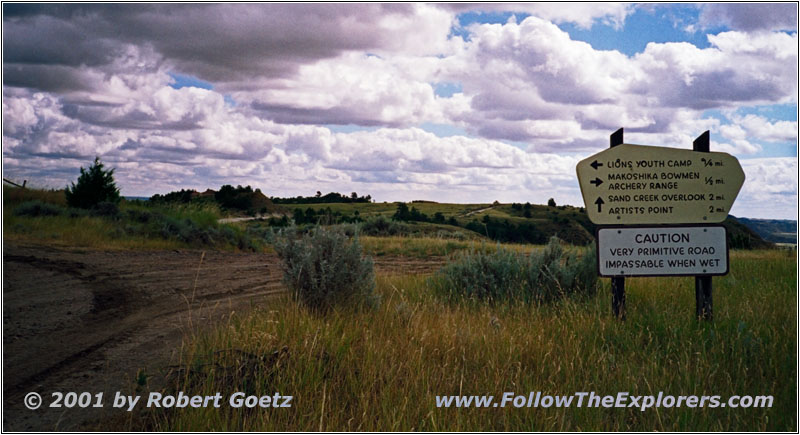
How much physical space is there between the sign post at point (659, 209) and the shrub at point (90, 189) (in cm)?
1534

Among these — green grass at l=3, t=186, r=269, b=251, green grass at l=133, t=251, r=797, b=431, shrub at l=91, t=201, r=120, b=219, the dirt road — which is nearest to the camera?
green grass at l=133, t=251, r=797, b=431

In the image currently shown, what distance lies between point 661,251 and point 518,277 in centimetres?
210

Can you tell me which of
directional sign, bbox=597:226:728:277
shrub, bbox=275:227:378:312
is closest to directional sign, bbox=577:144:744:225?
directional sign, bbox=597:226:728:277

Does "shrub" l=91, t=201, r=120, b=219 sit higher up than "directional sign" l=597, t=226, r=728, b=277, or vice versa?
"shrub" l=91, t=201, r=120, b=219

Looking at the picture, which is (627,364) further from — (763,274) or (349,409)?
(763,274)

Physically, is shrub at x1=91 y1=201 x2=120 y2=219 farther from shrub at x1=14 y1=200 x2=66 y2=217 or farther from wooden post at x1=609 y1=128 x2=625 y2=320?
wooden post at x1=609 y1=128 x2=625 y2=320

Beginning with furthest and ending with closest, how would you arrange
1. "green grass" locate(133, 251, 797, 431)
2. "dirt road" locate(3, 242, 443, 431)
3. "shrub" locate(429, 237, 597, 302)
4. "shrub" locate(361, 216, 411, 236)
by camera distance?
"shrub" locate(361, 216, 411, 236) → "shrub" locate(429, 237, 597, 302) → "dirt road" locate(3, 242, 443, 431) → "green grass" locate(133, 251, 797, 431)

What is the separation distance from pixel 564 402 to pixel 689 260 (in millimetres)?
3271

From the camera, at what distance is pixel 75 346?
5008mm

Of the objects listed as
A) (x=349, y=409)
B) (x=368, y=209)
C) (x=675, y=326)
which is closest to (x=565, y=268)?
(x=675, y=326)

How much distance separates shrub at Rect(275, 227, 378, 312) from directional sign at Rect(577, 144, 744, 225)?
9.23 ft

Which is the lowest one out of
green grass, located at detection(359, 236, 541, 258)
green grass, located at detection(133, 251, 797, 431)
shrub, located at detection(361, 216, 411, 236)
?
green grass, located at detection(133, 251, 797, 431)

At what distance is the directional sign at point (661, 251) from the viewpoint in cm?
639

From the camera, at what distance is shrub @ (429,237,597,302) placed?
765cm
